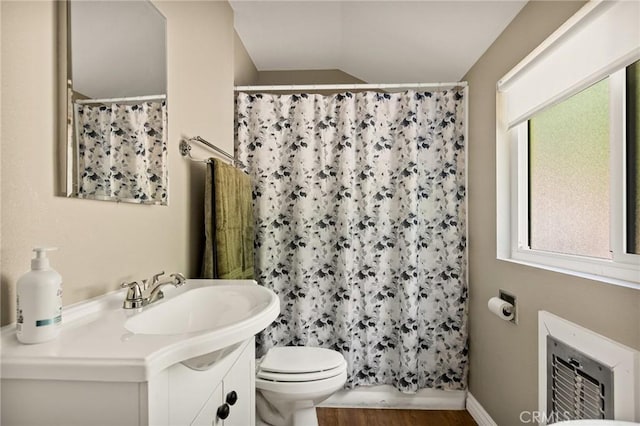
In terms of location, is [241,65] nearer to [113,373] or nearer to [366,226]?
[366,226]

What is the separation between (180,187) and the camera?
5.22 ft

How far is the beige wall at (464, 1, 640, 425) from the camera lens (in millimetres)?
1229

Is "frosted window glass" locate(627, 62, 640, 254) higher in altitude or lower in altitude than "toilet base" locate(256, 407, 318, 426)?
higher

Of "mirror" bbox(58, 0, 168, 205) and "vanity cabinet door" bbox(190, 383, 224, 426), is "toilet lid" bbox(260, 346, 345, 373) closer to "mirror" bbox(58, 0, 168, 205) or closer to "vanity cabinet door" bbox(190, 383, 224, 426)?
"vanity cabinet door" bbox(190, 383, 224, 426)

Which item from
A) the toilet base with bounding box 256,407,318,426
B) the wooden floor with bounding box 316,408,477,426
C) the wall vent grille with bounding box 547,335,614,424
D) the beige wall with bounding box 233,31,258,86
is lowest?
the wooden floor with bounding box 316,408,477,426

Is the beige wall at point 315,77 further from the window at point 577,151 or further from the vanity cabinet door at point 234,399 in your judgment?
the vanity cabinet door at point 234,399

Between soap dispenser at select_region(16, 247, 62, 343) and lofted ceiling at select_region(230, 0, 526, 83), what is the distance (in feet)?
6.41

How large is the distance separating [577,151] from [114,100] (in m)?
1.71

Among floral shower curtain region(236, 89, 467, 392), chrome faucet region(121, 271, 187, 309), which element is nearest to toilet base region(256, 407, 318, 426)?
floral shower curtain region(236, 89, 467, 392)

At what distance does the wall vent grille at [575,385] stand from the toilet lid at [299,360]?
0.93 m

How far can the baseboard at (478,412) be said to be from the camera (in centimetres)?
208

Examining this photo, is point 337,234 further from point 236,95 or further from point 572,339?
point 572,339

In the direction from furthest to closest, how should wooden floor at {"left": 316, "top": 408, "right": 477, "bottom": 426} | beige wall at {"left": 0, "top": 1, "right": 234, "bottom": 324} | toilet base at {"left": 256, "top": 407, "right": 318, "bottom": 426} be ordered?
wooden floor at {"left": 316, "top": 408, "right": 477, "bottom": 426} < toilet base at {"left": 256, "top": 407, "right": 318, "bottom": 426} < beige wall at {"left": 0, "top": 1, "right": 234, "bottom": 324}

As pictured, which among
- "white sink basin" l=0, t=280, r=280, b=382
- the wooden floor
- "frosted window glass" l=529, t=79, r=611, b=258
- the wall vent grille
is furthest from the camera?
the wooden floor
